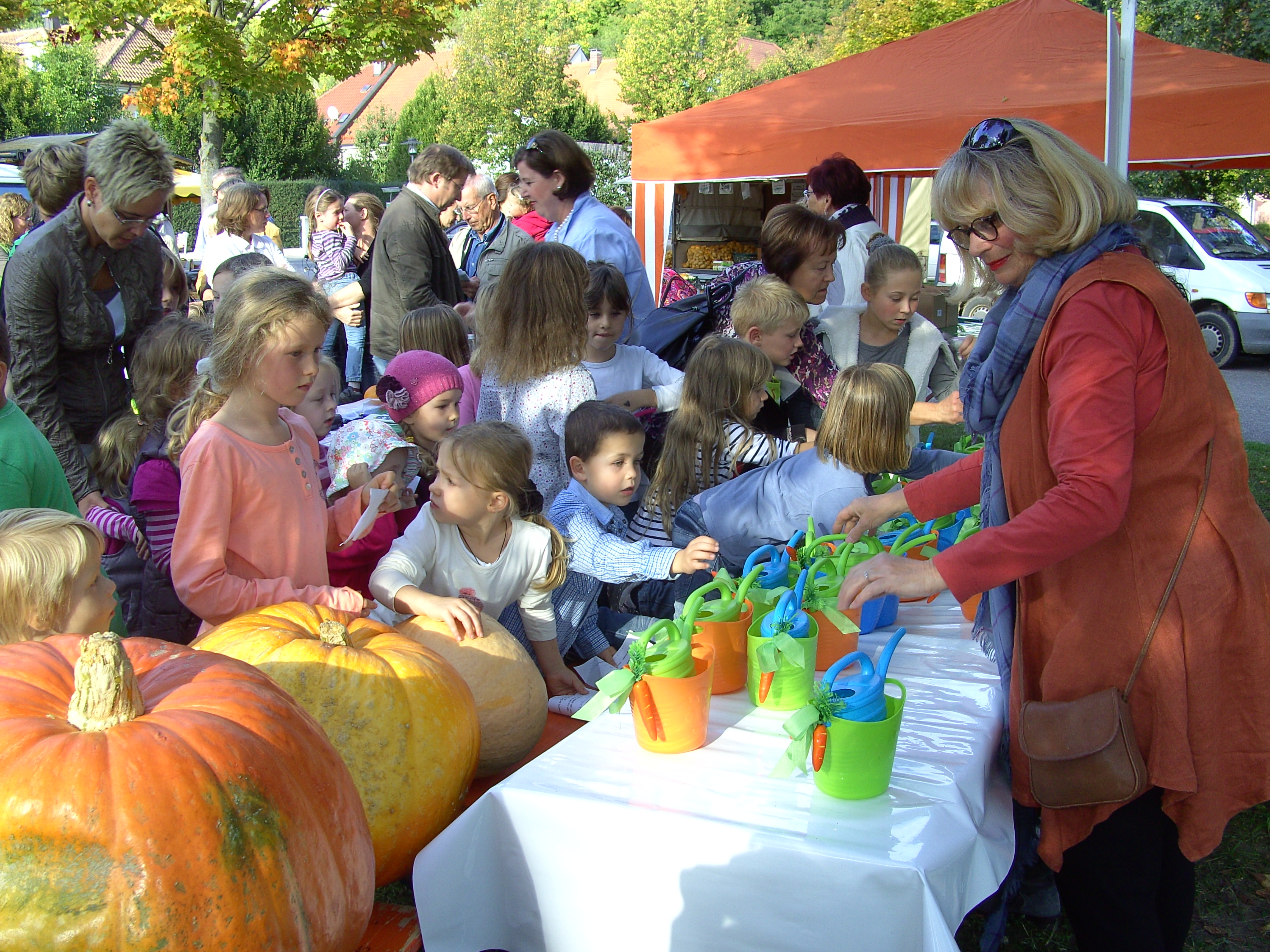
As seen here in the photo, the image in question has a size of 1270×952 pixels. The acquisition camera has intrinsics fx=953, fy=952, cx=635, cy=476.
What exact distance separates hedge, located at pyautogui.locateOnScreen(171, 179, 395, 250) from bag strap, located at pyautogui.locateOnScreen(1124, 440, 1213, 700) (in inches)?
1185

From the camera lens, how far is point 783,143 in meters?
7.46

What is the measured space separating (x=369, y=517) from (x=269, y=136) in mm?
32933

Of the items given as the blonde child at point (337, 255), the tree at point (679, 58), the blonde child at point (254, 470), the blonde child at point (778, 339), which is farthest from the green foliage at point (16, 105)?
the blonde child at point (254, 470)

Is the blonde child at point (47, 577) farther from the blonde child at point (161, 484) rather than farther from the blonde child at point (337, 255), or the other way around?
the blonde child at point (337, 255)

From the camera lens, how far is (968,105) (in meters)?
6.75

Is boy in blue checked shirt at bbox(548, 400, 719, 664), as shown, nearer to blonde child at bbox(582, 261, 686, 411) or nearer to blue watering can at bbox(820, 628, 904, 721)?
blonde child at bbox(582, 261, 686, 411)

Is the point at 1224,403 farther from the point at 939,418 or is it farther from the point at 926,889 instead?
the point at 939,418

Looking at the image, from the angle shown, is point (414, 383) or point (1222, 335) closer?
point (414, 383)

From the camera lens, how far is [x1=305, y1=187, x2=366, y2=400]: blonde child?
6367 millimetres

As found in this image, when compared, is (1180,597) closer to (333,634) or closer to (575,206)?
(333,634)

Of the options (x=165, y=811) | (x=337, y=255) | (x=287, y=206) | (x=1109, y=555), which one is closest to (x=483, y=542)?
(x=165, y=811)

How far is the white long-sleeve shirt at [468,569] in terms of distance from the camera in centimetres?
267

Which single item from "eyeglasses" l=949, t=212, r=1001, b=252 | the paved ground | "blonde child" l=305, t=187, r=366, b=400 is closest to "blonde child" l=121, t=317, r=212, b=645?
"eyeglasses" l=949, t=212, r=1001, b=252

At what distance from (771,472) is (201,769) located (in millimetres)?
2418
